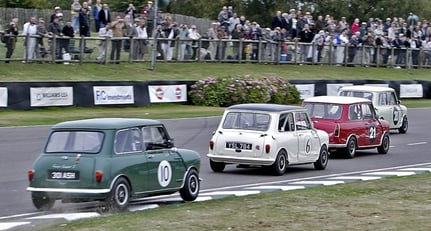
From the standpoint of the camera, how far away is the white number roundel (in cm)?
1482

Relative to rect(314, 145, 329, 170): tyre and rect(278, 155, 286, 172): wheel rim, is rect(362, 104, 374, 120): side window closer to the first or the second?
rect(314, 145, 329, 170): tyre

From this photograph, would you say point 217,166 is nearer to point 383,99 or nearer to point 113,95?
point 383,99

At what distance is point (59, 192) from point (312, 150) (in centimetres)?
923

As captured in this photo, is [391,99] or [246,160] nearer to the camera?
[246,160]

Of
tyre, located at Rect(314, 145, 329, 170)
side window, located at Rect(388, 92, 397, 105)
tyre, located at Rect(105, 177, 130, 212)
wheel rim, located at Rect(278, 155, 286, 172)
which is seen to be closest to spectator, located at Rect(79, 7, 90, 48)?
side window, located at Rect(388, 92, 397, 105)

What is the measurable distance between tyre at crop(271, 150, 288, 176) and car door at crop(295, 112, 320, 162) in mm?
670

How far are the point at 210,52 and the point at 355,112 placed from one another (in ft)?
69.3

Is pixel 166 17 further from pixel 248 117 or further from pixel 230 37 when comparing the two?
pixel 248 117

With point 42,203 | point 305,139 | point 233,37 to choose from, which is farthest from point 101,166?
point 233,37

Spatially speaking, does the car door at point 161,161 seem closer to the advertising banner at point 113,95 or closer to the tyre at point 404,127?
the tyre at point 404,127

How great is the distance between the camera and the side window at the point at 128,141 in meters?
14.2

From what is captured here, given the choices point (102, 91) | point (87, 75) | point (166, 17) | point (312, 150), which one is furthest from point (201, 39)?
point (312, 150)

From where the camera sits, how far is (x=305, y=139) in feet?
70.4

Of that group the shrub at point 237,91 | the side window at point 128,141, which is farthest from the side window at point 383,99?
the side window at point 128,141
